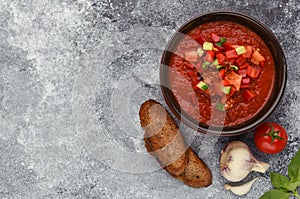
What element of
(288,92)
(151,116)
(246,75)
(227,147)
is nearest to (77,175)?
(151,116)

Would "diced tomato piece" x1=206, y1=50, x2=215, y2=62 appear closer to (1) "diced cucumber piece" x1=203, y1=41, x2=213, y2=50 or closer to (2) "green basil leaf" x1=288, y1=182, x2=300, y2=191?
(1) "diced cucumber piece" x1=203, y1=41, x2=213, y2=50

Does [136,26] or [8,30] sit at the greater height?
[136,26]

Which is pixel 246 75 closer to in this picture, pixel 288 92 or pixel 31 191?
pixel 288 92

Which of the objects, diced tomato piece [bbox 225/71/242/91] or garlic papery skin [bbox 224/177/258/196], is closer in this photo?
diced tomato piece [bbox 225/71/242/91]

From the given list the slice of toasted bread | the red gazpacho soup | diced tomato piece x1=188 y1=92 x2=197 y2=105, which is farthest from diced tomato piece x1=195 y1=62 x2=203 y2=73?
the slice of toasted bread

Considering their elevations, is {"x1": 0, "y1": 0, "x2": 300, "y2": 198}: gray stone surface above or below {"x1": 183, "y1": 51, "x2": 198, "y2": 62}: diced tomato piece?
below

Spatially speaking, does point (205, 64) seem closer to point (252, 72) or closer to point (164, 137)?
point (252, 72)
